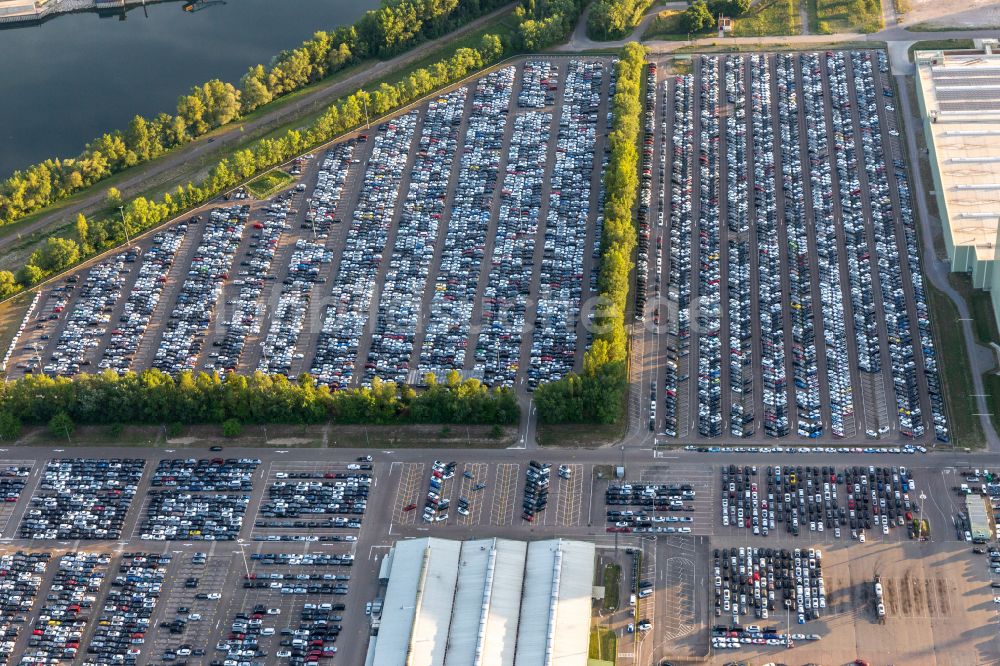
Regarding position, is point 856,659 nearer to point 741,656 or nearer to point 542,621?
point 741,656

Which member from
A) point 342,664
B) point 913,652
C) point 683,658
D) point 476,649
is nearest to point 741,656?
point 683,658

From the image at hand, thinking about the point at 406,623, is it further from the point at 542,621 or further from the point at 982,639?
the point at 982,639

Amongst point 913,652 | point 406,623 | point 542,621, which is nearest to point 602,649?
point 542,621

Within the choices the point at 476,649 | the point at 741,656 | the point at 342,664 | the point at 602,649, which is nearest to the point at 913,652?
the point at 741,656

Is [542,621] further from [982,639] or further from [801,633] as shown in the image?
[982,639]

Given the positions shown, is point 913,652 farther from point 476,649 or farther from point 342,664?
point 342,664

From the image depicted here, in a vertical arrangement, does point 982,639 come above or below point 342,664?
above

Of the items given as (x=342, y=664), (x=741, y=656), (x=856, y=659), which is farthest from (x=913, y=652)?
(x=342, y=664)
